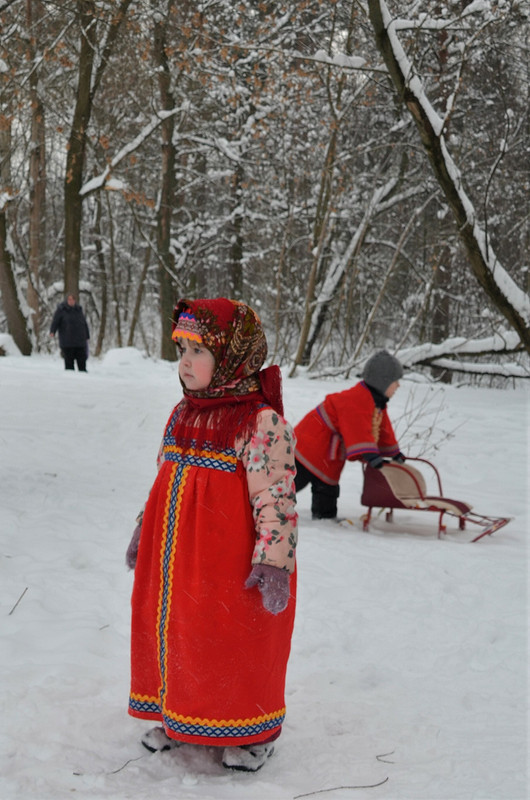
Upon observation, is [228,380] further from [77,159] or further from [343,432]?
[77,159]

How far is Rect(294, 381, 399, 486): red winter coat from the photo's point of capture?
5602 millimetres

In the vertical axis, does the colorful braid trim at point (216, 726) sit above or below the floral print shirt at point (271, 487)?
below

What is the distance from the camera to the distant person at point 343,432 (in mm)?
5609

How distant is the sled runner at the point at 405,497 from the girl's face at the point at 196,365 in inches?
131

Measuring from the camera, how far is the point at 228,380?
2562 mm

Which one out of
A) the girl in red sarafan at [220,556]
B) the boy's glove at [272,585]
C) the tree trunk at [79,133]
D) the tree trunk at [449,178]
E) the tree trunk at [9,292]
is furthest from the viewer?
the tree trunk at [9,292]

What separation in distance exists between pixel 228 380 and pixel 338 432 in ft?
10.9

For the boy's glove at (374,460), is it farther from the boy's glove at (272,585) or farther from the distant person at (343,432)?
the boy's glove at (272,585)

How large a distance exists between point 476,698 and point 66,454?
4.79 m

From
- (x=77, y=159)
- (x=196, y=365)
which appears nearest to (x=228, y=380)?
(x=196, y=365)

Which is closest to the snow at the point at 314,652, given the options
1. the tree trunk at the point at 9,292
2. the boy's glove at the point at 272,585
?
the boy's glove at the point at 272,585

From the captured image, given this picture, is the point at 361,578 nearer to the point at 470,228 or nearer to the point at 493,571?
the point at 493,571

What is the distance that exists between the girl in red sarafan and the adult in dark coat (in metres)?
11.4

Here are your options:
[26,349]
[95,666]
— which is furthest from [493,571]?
[26,349]
